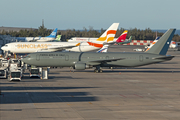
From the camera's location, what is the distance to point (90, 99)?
32.5 m

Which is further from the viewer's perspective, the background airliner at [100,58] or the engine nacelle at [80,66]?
the background airliner at [100,58]

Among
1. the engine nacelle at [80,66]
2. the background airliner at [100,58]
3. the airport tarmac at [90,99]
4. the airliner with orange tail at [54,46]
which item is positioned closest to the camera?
the airport tarmac at [90,99]

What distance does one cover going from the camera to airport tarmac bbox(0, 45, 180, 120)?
25.1 m

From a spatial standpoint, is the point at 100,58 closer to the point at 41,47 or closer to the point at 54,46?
the point at 54,46

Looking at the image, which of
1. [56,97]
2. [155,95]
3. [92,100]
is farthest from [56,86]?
[155,95]

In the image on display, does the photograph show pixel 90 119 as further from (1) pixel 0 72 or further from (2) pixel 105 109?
(1) pixel 0 72

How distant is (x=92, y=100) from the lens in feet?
105

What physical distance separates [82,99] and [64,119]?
8933 millimetres

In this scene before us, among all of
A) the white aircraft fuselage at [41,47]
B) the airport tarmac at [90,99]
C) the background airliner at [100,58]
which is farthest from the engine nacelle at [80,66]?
the white aircraft fuselage at [41,47]

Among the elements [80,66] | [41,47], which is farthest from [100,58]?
[41,47]

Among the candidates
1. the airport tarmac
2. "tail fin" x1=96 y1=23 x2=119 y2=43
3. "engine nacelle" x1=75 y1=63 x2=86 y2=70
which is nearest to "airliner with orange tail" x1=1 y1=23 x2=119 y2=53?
"tail fin" x1=96 y1=23 x2=119 y2=43

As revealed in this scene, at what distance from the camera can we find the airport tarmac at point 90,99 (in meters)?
25.1

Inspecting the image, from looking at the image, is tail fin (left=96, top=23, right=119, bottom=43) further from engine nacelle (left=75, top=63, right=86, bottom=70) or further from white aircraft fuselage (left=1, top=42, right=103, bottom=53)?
engine nacelle (left=75, top=63, right=86, bottom=70)

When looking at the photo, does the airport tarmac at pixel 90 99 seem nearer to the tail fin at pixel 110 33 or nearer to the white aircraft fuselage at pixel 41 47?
the tail fin at pixel 110 33
